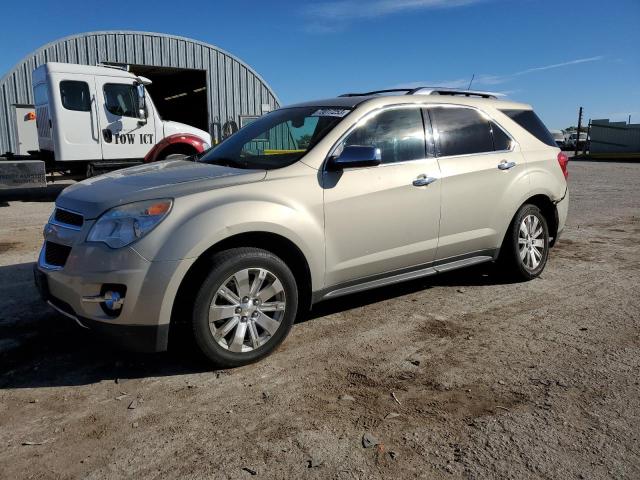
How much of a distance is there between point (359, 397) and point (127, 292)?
4.71ft

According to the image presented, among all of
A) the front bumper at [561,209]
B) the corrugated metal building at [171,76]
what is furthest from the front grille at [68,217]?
the corrugated metal building at [171,76]

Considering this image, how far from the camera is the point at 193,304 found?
10.5 ft

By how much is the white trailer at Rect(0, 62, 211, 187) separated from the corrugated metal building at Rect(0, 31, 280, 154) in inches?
150

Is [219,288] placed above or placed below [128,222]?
below

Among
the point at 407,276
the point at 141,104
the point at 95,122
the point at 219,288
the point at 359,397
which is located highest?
the point at 141,104

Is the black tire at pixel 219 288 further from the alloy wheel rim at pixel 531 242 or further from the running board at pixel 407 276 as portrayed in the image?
the alloy wheel rim at pixel 531 242

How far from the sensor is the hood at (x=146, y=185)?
3.26m

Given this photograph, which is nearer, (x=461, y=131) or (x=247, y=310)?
(x=247, y=310)

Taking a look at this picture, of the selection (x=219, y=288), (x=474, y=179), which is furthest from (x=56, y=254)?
(x=474, y=179)

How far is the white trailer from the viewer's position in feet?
37.7

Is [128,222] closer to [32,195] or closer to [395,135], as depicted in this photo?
[395,135]

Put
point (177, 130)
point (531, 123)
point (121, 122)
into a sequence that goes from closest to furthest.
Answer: point (531, 123) < point (121, 122) < point (177, 130)

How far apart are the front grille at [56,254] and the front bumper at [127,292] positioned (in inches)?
4.7

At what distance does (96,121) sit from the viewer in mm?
11758
